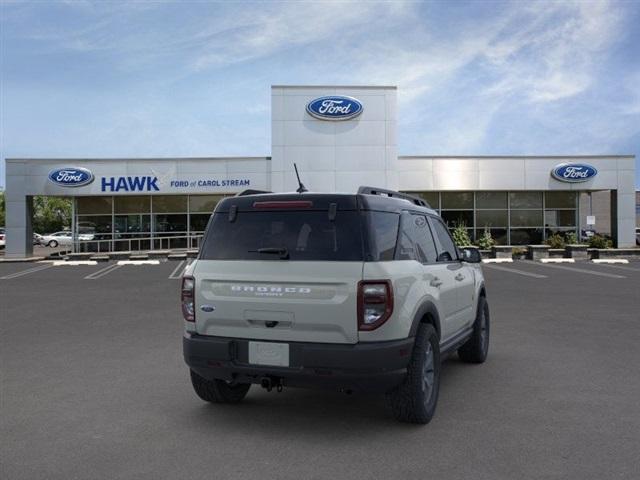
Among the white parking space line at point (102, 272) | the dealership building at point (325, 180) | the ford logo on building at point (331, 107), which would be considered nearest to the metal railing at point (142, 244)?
the dealership building at point (325, 180)

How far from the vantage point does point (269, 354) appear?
4344mm

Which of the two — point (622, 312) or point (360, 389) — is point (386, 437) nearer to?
point (360, 389)

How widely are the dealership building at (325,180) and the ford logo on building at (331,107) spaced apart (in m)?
0.05

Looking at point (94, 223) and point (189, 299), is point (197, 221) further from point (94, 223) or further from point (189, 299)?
point (189, 299)

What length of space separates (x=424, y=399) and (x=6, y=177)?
95.0 feet

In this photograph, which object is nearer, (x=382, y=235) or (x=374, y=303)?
(x=374, y=303)

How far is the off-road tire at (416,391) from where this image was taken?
4.45 metres

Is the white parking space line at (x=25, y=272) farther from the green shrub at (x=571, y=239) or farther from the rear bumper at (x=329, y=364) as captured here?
the green shrub at (x=571, y=239)

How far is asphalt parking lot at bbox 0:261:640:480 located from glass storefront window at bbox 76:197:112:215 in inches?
876

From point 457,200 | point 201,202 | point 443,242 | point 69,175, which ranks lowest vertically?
point 443,242

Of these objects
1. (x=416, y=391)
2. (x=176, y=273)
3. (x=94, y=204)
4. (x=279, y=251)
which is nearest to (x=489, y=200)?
(x=176, y=273)

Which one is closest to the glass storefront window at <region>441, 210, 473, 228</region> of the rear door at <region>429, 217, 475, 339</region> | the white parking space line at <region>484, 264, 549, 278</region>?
the white parking space line at <region>484, 264, 549, 278</region>

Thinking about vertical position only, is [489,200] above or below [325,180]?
below

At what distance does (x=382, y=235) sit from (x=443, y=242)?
1748 mm
